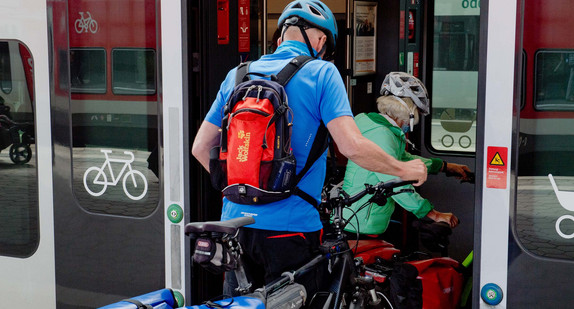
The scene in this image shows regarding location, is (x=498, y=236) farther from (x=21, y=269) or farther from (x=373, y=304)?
(x=21, y=269)

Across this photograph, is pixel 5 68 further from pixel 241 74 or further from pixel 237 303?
pixel 237 303

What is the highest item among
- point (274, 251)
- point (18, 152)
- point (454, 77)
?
point (454, 77)

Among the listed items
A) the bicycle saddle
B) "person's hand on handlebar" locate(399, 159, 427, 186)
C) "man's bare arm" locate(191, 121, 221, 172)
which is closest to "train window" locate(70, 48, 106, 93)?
"man's bare arm" locate(191, 121, 221, 172)

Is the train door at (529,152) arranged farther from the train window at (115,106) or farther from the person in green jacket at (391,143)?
the train window at (115,106)

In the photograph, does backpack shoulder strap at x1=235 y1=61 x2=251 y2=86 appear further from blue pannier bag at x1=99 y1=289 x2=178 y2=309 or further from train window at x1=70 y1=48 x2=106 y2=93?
train window at x1=70 y1=48 x2=106 y2=93

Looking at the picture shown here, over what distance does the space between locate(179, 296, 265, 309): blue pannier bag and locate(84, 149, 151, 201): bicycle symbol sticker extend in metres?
1.31

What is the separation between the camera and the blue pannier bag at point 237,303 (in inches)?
113

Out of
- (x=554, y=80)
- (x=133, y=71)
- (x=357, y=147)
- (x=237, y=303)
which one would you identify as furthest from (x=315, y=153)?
(x=133, y=71)

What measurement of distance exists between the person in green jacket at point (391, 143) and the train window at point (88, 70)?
4.38 feet

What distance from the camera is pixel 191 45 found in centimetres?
401

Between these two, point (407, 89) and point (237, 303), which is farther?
point (407, 89)

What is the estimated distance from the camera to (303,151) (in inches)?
131

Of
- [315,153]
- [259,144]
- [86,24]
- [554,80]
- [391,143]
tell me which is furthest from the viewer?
[391,143]

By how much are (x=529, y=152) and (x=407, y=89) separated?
1.40m
